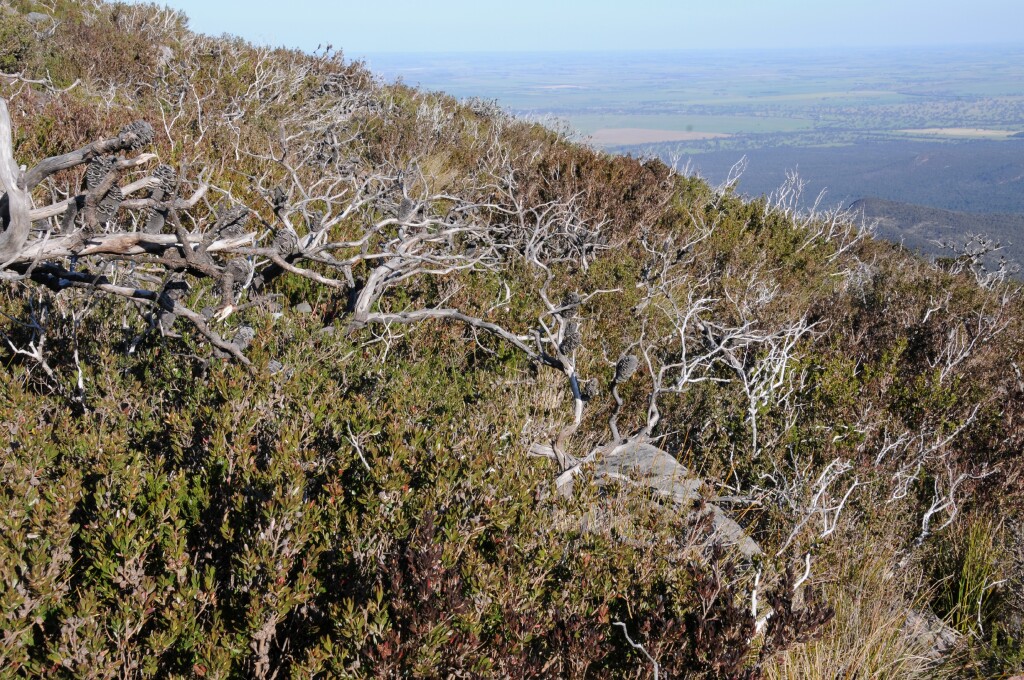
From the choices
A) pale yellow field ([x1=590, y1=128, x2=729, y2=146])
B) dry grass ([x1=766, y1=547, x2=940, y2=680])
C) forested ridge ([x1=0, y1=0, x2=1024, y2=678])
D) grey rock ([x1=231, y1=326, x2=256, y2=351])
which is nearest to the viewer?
forested ridge ([x1=0, y1=0, x2=1024, y2=678])

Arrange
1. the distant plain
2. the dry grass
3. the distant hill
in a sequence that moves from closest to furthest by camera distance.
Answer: the dry grass < the distant hill < the distant plain

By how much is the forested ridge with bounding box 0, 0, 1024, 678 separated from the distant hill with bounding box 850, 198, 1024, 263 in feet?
65.3

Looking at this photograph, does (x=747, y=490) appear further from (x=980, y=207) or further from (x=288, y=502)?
(x=980, y=207)

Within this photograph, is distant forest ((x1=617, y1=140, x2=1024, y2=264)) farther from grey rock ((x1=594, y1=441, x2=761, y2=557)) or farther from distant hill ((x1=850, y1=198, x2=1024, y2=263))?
grey rock ((x1=594, y1=441, x2=761, y2=557))

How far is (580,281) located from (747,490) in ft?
8.87

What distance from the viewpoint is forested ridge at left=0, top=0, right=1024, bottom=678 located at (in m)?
1.78

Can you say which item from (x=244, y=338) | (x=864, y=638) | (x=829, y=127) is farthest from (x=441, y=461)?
(x=829, y=127)

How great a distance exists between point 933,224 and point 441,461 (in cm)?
3015

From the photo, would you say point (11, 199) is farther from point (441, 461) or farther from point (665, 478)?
point (665, 478)

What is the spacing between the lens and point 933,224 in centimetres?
2673

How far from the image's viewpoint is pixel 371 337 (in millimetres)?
4203

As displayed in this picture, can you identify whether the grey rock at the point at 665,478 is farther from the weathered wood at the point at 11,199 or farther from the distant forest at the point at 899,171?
the distant forest at the point at 899,171

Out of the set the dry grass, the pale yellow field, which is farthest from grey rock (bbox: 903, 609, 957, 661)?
the pale yellow field

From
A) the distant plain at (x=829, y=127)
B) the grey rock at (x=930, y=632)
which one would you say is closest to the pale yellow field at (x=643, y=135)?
the distant plain at (x=829, y=127)
